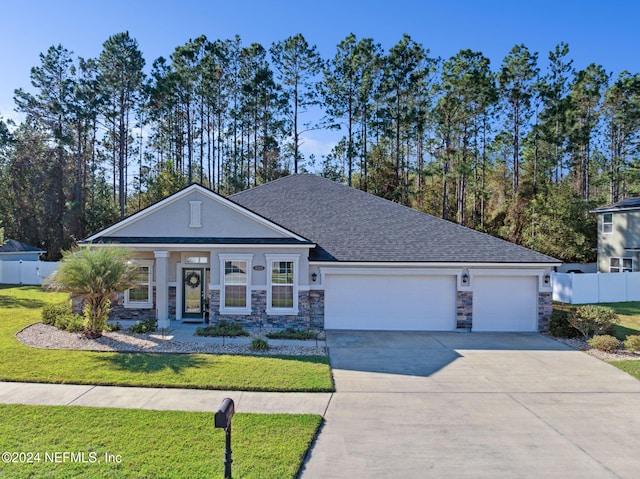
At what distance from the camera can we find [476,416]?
6848mm

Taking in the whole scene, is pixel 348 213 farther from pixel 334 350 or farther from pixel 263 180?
pixel 263 180

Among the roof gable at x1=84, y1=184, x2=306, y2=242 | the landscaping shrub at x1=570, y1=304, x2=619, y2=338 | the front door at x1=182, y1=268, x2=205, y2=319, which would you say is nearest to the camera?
the landscaping shrub at x1=570, y1=304, x2=619, y2=338

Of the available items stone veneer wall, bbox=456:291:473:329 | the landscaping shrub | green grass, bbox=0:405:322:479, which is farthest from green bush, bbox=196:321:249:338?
the landscaping shrub

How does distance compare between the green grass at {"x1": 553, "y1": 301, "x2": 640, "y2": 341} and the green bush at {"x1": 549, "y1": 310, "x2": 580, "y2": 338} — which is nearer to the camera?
the green bush at {"x1": 549, "y1": 310, "x2": 580, "y2": 338}

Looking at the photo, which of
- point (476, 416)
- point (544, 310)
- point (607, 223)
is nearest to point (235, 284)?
point (476, 416)

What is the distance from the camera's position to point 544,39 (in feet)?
104

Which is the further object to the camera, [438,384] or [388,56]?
[388,56]

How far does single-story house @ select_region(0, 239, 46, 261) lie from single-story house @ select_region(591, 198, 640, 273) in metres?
40.8

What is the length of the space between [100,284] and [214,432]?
7.25m

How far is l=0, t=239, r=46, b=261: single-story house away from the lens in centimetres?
2777

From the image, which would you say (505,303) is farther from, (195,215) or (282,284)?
(195,215)

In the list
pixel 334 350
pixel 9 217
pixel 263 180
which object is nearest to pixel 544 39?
pixel 263 180

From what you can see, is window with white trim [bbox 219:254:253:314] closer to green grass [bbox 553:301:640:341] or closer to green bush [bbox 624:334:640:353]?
green bush [bbox 624:334:640:353]

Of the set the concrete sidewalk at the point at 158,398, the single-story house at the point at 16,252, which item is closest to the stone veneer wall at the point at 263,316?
the concrete sidewalk at the point at 158,398
